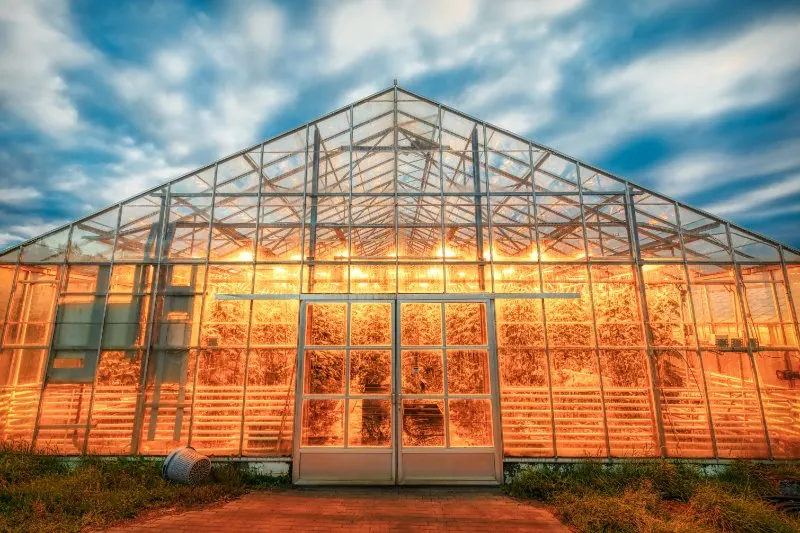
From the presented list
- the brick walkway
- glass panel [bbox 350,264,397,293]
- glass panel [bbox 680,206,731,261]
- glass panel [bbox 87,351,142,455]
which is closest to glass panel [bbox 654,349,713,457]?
glass panel [bbox 680,206,731,261]

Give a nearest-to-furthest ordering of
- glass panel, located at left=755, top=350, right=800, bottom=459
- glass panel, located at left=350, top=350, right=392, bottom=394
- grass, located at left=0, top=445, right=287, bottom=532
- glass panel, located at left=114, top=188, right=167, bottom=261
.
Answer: grass, located at left=0, top=445, right=287, bottom=532
glass panel, located at left=755, top=350, right=800, bottom=459
glass panel, located at left=350, top=350, right=392, bottom=394
glass panel, located at left=114, top=188, right=167, bottom=261

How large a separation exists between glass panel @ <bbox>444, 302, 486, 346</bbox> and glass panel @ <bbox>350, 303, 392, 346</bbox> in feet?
3.75

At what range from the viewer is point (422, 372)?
Result: 6496 millimetres

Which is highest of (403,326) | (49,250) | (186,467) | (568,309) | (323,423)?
(49,250)

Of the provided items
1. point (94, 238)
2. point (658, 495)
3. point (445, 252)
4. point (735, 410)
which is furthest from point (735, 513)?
point (94, 238)

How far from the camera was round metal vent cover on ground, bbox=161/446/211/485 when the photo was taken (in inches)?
220

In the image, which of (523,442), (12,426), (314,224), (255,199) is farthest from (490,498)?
(12,426)

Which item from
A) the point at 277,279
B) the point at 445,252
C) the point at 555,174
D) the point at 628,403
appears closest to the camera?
the point at 628,403

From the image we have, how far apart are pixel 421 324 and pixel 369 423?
6.65 ft

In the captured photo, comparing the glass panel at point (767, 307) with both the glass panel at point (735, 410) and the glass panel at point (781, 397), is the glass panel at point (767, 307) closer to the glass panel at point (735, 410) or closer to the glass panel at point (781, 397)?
the glass panel at point (781, 397)

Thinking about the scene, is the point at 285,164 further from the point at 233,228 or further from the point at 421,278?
the point at 421,278

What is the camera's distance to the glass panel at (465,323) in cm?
661

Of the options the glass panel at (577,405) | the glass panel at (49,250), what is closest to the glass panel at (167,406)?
the glass panel at (49,250)

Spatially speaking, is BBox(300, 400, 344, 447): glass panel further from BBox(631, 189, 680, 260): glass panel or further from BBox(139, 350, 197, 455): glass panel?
BBox(631, 189, 680, 260): glass panel
